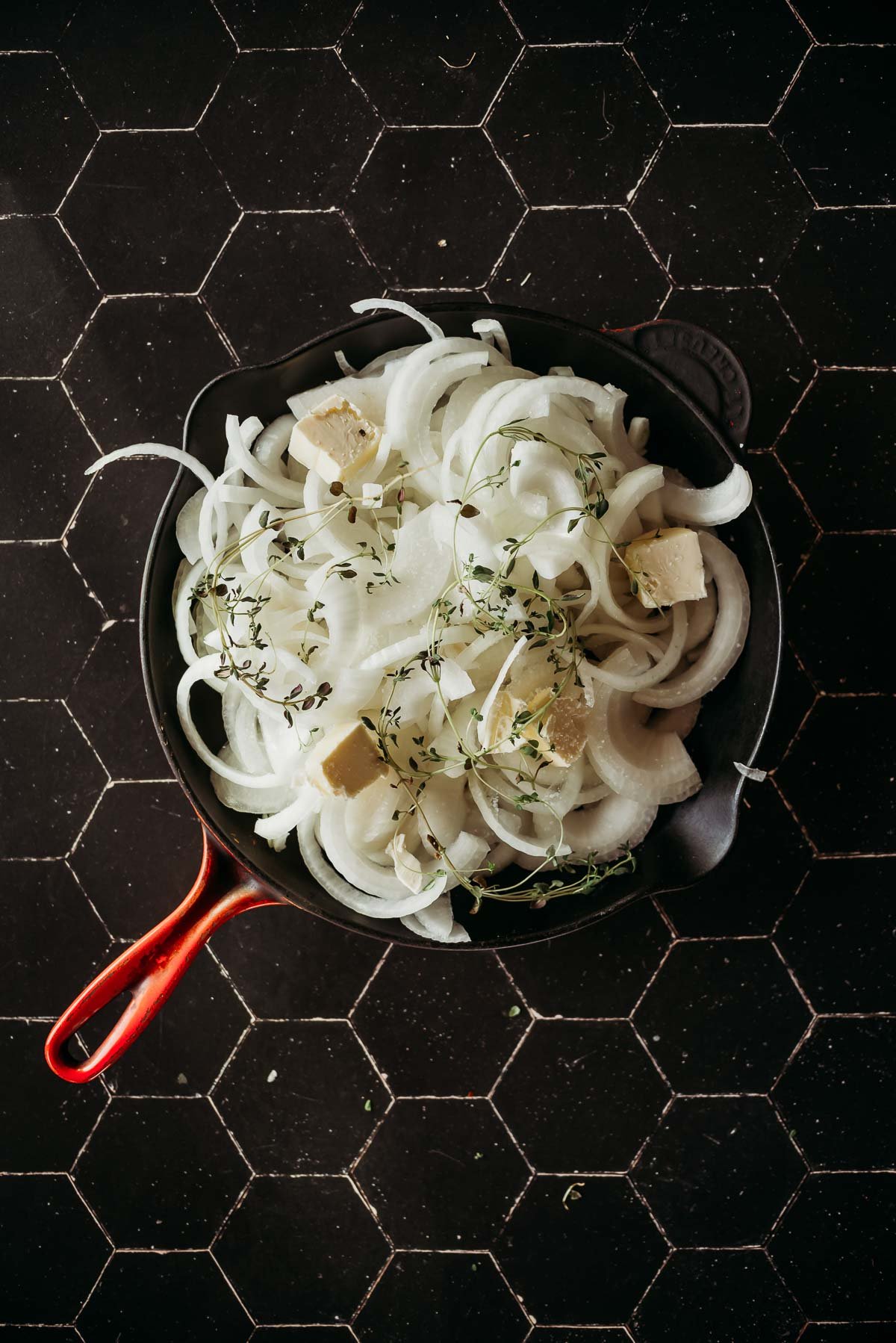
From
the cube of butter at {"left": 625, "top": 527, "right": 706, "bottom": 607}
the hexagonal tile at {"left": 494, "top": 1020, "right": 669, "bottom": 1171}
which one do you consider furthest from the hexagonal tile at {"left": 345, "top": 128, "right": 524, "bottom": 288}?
the hexagonal tile at {"left": 494, "top": 1020, "right": 669, "bottom": 1171}

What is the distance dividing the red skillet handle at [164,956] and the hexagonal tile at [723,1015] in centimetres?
64

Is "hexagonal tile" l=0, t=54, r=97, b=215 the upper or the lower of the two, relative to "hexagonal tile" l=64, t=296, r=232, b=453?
upper

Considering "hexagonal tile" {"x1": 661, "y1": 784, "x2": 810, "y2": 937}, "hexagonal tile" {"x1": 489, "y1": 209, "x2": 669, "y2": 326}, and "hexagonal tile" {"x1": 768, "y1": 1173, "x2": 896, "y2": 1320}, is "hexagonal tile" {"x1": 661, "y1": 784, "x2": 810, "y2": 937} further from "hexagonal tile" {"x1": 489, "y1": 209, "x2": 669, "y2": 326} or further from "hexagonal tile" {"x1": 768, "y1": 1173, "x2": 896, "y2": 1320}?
"hexagonal tile" {"x1": 489, "y1": 209, "x2": 669, "y2": 326}

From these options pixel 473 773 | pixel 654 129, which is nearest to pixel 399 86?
pixel 654 129

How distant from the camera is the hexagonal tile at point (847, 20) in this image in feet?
4.63

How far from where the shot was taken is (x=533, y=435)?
3.43ft

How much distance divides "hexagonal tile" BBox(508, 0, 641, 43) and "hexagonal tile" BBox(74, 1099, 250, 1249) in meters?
1.68

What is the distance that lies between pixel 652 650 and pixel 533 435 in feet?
0.97

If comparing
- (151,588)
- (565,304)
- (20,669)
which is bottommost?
(20,669)

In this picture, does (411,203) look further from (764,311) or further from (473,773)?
(473,773)

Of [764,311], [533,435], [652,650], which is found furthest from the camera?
[764,311]

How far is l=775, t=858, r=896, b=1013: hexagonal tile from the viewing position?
1443mm

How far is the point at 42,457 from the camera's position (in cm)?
148

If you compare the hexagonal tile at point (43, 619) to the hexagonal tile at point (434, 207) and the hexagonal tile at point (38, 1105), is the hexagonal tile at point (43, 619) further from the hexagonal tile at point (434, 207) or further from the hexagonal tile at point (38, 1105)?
the hexagonal tile at point (434, 207)
